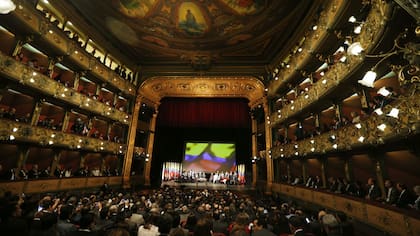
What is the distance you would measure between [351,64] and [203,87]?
1453cm

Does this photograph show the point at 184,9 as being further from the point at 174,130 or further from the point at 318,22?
the point at 174,130

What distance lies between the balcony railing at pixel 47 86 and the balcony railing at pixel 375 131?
1479 centimetres

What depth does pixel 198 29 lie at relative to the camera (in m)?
15.0

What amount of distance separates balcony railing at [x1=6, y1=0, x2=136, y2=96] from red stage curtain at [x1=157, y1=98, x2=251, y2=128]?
21.1 feet

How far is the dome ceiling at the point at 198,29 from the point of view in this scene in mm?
12516

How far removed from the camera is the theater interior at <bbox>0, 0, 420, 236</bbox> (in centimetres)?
680

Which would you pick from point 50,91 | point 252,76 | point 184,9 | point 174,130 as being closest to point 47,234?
point 50,91

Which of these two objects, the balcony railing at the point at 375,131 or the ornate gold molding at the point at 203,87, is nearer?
the balcony railing at the point at 375,131

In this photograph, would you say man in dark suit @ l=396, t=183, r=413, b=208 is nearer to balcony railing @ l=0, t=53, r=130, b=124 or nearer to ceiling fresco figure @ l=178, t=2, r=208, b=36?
ceiling fresco figure @ l=178, t=2, r=208, b=36

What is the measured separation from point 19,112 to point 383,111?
1898 centimetres

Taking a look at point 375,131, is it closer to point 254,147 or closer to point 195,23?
point 195,23

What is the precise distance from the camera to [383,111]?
6.29m

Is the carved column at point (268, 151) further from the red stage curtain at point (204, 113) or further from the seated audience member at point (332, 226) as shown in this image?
the seated audience member at point (332, 226)

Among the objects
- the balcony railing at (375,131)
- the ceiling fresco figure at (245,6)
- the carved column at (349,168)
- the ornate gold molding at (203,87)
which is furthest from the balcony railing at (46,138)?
the carved column at (349,168)
